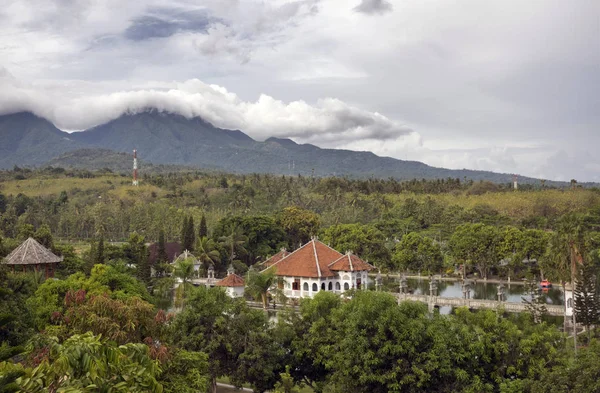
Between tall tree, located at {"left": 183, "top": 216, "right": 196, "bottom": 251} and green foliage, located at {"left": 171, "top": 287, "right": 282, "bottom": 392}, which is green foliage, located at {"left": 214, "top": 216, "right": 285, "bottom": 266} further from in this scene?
green foliage, located at {"left": 171, "top": 287, "right": 282, "bottom": 392}

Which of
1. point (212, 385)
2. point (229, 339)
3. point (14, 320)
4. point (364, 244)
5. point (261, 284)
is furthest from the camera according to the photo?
point (364, 244)

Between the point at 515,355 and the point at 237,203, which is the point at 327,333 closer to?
the point at 515,355

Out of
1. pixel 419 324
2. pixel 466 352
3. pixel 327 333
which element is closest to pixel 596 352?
pixel 466 352

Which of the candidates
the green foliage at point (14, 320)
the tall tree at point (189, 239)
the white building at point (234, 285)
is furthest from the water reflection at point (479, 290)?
the green foliage at point (14, 320)

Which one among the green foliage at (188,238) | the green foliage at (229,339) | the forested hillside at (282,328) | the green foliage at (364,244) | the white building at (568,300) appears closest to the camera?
the forested hillside at (282,328)

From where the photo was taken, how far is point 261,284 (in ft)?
108

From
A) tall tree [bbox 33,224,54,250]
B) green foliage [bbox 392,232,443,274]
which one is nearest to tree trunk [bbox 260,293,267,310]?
green foliage [bbox 392,232,443,274]

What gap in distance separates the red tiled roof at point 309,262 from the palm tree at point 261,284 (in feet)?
10.4

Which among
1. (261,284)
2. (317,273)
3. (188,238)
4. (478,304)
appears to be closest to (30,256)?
(261,284)

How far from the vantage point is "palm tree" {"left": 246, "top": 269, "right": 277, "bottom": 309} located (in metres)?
32.7

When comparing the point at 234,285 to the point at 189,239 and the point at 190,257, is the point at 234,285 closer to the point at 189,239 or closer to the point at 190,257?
the point at 190,257

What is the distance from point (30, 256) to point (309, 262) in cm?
1715

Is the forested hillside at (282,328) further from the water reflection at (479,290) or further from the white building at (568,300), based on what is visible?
the water reflection at (479,290)

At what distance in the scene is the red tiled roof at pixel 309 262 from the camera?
36.7 metres
